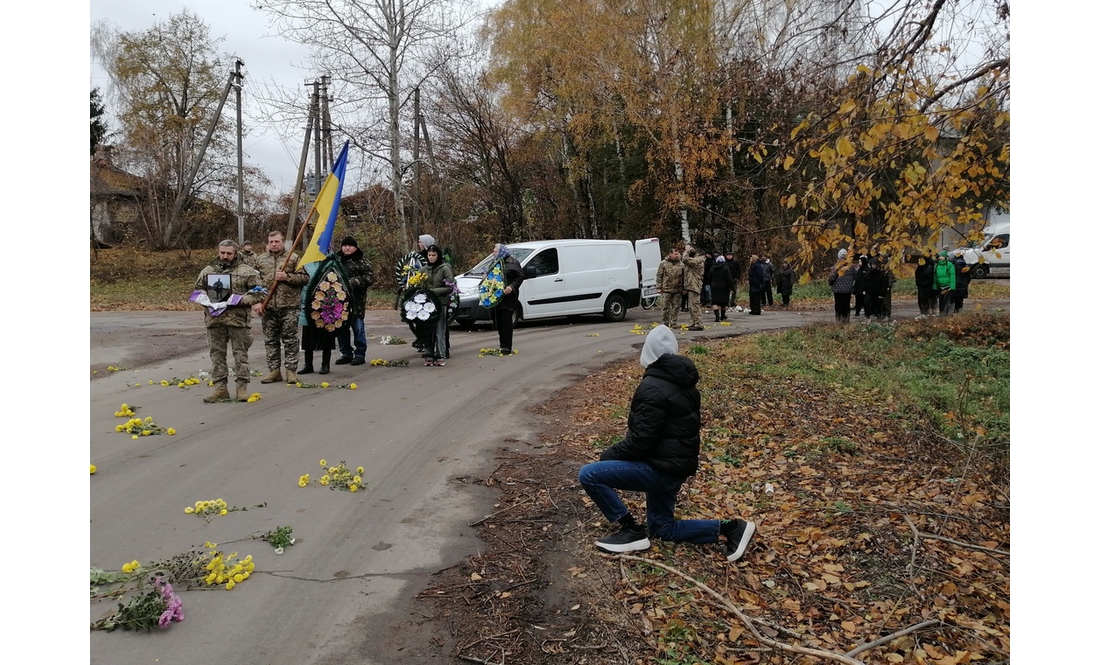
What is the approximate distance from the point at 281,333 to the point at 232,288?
1329 millimetres

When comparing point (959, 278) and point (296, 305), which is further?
point (959, 278)

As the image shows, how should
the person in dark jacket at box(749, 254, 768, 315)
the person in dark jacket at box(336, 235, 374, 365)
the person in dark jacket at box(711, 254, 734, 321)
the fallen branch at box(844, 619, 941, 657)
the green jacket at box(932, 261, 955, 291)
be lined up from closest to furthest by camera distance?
the fallen branch at box(844, 619, 941, 657) → the person in dark jacket at box(336, 235, 374, 365) → the green jacket at box(932, 261, 955, 291) → the person in dark jacket at box(711, 254, 734, 321) → the person in dark jacket at box(749, 254, 768, 315)

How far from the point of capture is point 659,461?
4.94 metres

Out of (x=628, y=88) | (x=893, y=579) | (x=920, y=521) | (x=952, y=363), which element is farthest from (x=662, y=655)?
(x=628, y=88)

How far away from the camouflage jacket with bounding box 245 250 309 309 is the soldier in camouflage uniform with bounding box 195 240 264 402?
703mm

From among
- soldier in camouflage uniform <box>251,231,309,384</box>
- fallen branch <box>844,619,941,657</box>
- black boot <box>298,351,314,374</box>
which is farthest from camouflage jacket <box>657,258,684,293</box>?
fallen branch <box>844,619,941,657</box>

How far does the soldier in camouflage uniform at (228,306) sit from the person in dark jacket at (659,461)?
18.9 feet

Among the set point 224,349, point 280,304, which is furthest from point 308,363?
point 224,349

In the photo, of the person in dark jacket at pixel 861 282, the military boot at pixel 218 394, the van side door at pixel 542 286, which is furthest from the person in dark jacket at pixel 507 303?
the person in dark jacket at pixel 861 282

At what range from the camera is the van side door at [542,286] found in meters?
18.0

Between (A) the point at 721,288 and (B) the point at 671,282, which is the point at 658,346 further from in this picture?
(A) the point at 721,288

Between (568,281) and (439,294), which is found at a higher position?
(568,281)

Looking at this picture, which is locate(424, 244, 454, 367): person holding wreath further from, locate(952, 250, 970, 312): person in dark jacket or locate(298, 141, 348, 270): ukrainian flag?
locate(952, 250, 970, 312): person in dark jacket

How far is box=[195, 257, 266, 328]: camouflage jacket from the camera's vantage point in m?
9.00
